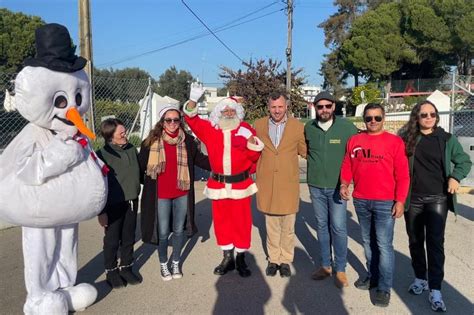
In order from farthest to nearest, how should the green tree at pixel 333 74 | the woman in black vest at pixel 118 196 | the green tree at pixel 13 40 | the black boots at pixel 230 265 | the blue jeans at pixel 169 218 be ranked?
the green tree at pixel 333 74
the green tree at pixel 13 40
the black boots at pixel 230 265
the blue jeans at pixel 169 218
the woman in black vest at pixel 118 196

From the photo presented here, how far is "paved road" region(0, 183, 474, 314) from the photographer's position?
3.67 m

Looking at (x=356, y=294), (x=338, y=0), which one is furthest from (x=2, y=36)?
(x=338, y=0)

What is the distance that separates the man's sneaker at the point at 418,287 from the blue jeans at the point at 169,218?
7.60 feet

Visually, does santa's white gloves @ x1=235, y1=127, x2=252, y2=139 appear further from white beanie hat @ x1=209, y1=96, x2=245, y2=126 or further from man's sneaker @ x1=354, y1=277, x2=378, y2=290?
man's sneaker @ x1=354, y1=277, x2=378, y2=290

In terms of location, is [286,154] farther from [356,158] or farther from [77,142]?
[77,142]

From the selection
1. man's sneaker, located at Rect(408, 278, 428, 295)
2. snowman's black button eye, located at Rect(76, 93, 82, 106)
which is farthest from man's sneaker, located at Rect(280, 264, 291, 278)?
snowman's black button eye, located at Rect(76, 93, 82, 106)

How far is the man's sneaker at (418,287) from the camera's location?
3895 mm

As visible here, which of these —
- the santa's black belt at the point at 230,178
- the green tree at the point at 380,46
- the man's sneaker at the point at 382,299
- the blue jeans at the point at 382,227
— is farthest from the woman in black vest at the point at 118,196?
the green tree at the point at 380,46

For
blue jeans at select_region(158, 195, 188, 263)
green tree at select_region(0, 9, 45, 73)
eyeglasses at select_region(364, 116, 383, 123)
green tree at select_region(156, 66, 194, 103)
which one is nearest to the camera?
eyeglasses at select_region(364, 116, 383, 123)

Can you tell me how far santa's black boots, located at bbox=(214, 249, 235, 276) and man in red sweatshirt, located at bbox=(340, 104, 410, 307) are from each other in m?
1.48

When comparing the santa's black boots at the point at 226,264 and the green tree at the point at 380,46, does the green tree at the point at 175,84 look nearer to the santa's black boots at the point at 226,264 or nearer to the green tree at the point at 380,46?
the green tree at the point at 380,46

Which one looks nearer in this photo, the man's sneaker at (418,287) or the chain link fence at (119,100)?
the man's sneaker at (418,287)

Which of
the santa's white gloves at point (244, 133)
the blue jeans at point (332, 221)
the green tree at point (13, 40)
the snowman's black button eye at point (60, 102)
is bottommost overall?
the blue jeans at point (332, 221)

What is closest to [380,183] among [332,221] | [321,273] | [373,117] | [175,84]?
[373,117]
